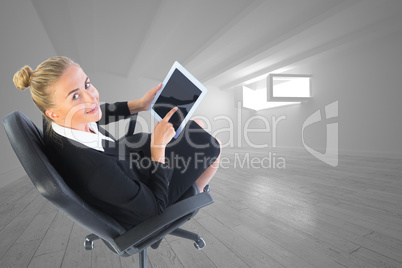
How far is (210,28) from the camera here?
4551 mm

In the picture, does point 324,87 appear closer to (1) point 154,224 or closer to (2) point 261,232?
(2) point 261,232

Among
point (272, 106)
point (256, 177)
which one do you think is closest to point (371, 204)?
point (256, 177)

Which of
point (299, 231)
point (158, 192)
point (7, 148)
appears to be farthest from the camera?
point (7, 148)

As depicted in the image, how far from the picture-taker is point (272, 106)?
759 centimetres

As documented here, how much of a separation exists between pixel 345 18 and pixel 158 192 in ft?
16.1

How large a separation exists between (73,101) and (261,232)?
1.45 m

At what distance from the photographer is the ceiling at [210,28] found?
3.71 metres

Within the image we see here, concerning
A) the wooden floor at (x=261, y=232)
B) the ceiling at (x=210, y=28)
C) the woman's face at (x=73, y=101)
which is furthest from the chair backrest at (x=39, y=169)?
the ceiling at (x=210, y=28)

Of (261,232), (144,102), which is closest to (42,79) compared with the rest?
(144,102)

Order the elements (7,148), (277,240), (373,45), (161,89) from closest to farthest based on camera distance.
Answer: (161,89) → (277,240) → (7,148) → (373,45)

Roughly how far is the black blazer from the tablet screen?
1.01 ft

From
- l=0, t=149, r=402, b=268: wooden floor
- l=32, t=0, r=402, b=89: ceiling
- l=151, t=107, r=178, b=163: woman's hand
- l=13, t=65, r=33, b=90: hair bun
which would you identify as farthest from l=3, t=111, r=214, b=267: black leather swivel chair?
l=32, t=0, r=402, b=89: ceiling

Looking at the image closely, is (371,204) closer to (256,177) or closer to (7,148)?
(256,177)

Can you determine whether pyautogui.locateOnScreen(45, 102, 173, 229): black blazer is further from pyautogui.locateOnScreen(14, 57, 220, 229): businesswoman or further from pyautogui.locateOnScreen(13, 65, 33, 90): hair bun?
pyautogui.locateOnScreen(13, 65, 33, 90): hair bun
